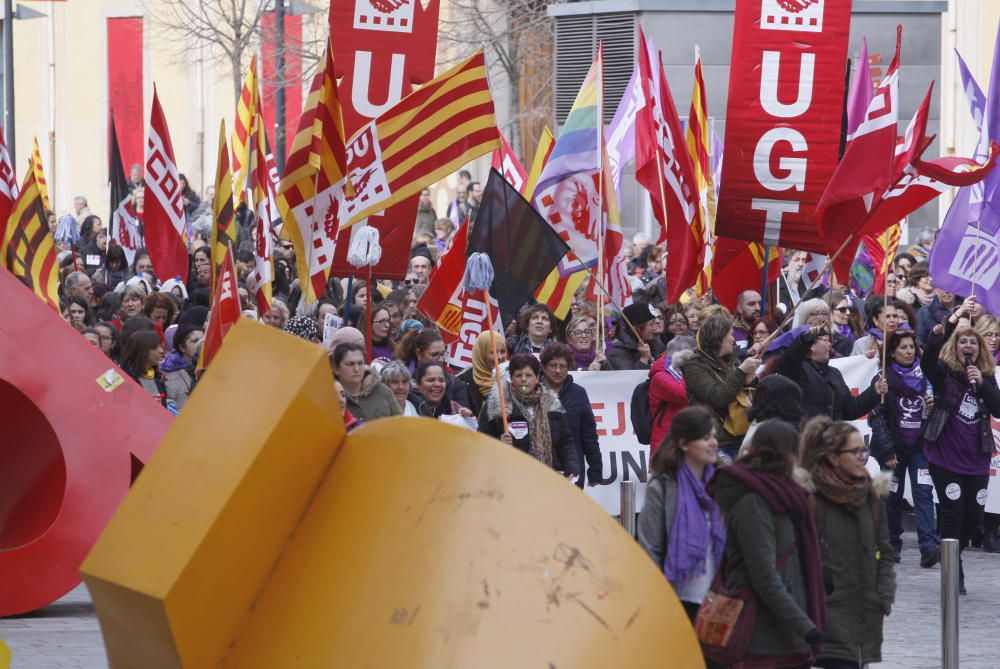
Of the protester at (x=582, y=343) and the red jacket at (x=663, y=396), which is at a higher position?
the red jacket at (x=663, y=396)

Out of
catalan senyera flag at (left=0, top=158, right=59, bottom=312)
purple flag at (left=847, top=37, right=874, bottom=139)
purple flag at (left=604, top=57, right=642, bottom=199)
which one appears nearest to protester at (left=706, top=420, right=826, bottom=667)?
purple flag at (left=847, top=37, right=874, bottom=139)

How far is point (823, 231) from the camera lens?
1223cm

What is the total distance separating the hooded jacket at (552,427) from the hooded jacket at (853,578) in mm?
3404

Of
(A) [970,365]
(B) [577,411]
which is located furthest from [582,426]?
(A) [970,365]

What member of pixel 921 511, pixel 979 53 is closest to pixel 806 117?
pixel 921 511

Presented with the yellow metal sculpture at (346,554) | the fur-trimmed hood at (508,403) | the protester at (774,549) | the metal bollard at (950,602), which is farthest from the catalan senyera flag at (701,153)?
the yellow metal sculpture at (346,554)

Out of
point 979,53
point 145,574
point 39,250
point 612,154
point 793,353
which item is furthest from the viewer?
point 979,53

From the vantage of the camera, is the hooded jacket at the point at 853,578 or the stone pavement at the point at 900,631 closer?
the hooded jacket at the point at 853,578

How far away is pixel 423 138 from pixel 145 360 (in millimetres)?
2338

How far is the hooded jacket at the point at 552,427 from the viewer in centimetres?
1051

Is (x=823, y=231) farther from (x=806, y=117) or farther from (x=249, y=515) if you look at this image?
(x=249, y=515)

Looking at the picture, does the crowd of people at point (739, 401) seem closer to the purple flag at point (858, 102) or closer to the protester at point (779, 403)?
the protester at point (779, 403)

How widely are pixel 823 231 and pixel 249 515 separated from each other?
704 centimetres

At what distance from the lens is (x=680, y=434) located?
7492 mm
